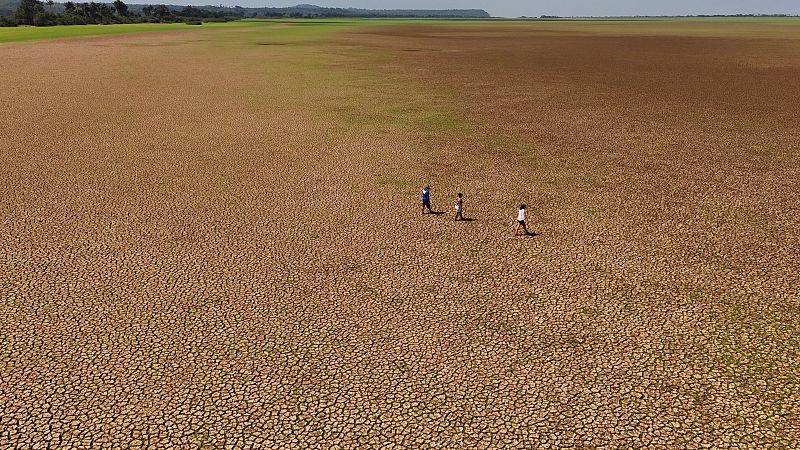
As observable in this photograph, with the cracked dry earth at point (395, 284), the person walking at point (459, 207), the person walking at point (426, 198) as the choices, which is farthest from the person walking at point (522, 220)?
the person walking at point (426, 198)

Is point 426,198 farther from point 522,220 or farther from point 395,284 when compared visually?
point 395,284

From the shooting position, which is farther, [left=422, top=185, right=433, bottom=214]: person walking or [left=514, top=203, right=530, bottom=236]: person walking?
[left=422, top=185, right=433, bottom=214]: person walking

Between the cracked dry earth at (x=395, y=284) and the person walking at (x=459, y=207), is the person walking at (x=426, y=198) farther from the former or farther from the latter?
the person walking at (x=459, y=207)

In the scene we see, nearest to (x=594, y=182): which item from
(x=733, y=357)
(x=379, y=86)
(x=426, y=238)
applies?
(x=426, y=238)

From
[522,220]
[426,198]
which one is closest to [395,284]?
[522,220]

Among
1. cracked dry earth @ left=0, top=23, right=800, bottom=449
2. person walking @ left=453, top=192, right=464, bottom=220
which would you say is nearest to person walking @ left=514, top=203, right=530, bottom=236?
cracked dry earth @ left=0, top=23, right=800, bottom=449

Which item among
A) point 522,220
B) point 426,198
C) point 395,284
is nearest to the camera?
point 395,284

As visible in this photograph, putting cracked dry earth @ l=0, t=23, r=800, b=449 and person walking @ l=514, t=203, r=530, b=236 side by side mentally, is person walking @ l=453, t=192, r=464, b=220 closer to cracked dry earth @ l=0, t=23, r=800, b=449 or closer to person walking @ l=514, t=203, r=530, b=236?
cracked dry earth @ l=0, t=23, r=800, b=449

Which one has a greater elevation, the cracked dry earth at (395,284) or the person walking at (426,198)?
the person walking at (426,198)
